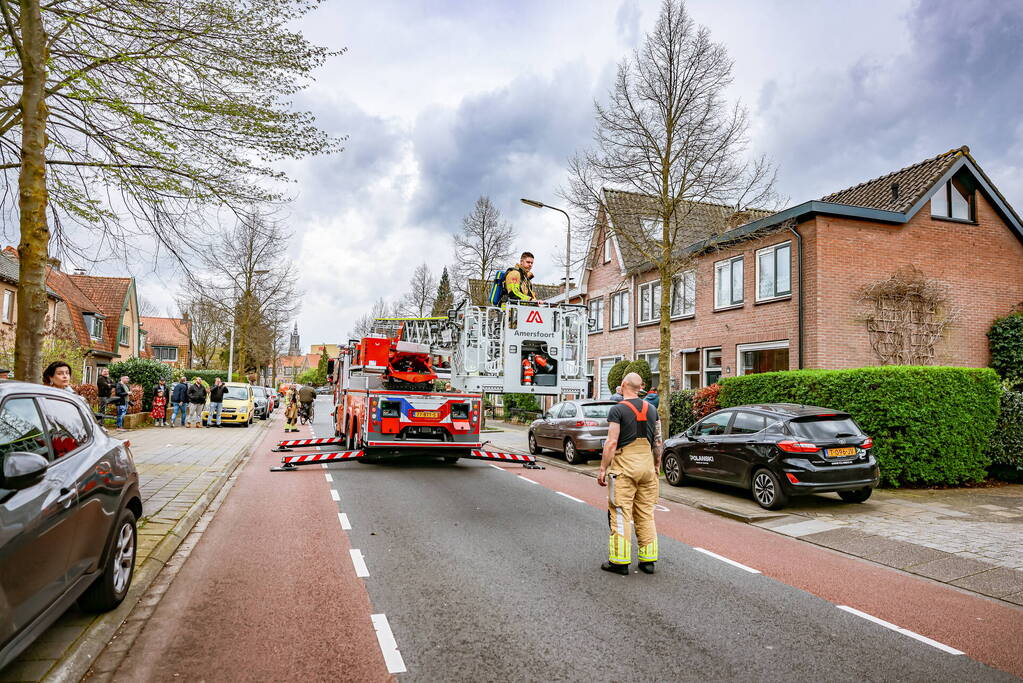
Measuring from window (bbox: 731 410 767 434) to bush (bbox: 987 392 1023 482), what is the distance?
16.7 feet

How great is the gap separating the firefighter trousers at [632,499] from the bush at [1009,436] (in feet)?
29.8

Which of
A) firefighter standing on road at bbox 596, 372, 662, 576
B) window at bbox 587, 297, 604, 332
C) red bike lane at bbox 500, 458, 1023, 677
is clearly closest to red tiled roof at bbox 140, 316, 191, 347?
window at bbox 587, 297, 604, 332

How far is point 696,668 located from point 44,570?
3.60m

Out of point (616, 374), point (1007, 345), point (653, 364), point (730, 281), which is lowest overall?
point (616, 374)

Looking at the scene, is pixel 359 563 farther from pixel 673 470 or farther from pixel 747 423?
pixel 673 470

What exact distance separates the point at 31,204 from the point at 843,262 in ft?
53.1

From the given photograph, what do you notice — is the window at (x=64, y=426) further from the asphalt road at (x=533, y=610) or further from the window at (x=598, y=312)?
the window at (x=598, y=312)

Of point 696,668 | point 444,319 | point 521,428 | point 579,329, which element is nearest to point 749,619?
point 696,668

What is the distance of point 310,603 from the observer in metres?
5.13

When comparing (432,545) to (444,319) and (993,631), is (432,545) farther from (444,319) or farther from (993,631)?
(444,319)

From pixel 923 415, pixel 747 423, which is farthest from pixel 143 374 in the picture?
pixel 923 415

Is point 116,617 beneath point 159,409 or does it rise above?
beneath

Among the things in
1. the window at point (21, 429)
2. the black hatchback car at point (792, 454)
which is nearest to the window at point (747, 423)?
the black hatchback car at point (792, 454)

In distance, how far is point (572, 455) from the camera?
1514 cm
